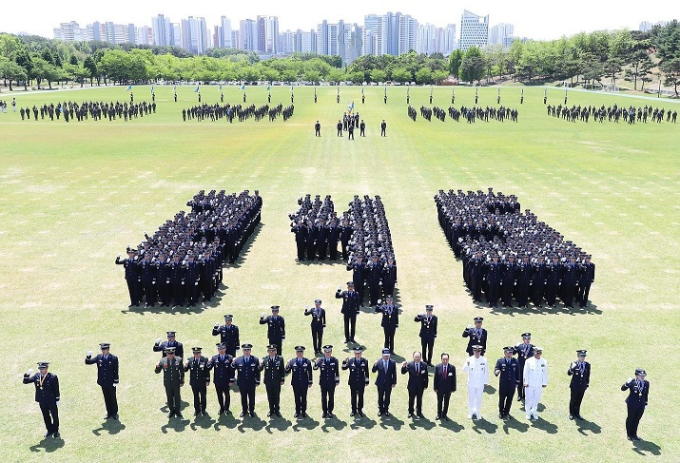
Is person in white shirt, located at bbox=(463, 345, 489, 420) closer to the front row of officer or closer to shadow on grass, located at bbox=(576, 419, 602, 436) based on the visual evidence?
the front row of officer

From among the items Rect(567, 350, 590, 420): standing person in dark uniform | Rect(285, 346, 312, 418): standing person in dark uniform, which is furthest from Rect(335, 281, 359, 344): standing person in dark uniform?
Rect(567, 350, 590, 420): standing person in dark uniform

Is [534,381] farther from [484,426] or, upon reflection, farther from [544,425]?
[484,426]

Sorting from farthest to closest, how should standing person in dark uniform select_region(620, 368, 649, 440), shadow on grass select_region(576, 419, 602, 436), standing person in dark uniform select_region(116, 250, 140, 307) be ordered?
1. standing person in dark uniform select_region(116, 250, 140, 307)
2. shadow on grass select_region(576, 419, 602, 436)
3. standing person in dark uniform select_region(620, 368, 649, 440)

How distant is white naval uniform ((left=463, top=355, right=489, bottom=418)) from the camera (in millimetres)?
8891

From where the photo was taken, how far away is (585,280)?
517 inches

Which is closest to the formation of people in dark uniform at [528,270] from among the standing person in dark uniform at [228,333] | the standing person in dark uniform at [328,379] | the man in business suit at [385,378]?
the man in business suit at [385,378]

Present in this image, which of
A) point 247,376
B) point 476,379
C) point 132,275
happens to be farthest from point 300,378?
point 132,275

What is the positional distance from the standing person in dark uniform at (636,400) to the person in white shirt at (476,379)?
1993 mm

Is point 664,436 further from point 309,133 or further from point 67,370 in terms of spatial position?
point 309,133

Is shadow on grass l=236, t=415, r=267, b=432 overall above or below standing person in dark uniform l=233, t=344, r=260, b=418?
below

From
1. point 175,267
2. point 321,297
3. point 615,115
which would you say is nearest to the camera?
point 175,267

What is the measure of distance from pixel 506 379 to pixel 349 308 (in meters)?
3.46

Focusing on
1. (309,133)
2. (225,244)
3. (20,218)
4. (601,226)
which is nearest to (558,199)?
(601,226)

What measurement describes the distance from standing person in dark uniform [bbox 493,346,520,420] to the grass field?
0.70 feet
